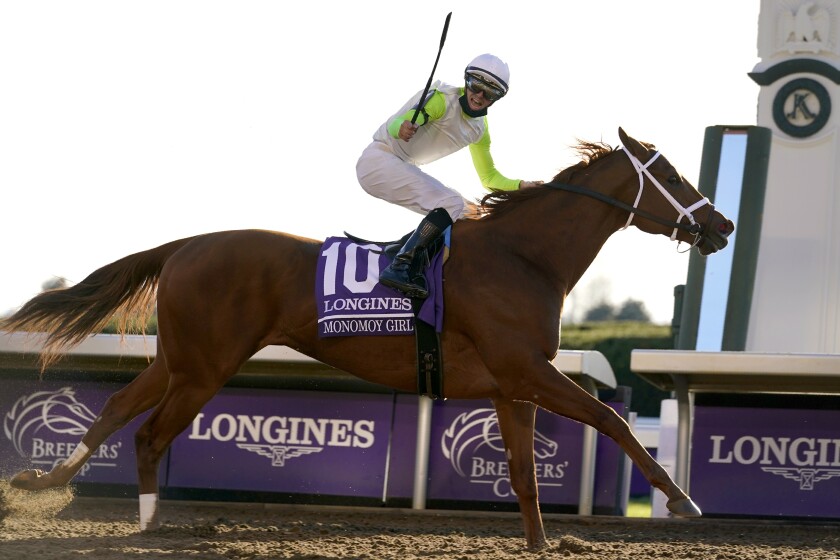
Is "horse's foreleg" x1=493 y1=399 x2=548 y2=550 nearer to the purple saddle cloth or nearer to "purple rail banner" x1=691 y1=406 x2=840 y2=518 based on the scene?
the purple saddle cloth

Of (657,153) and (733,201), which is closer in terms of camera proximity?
(657,153)

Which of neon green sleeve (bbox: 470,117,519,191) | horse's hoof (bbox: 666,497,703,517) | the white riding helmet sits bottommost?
horse's hoof (bbox: 666,497,703,517)

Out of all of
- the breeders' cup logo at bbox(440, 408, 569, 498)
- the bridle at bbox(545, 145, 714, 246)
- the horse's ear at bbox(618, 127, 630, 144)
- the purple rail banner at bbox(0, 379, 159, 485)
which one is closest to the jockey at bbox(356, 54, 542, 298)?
the bridle at bbox(545, 145, 714, 246)

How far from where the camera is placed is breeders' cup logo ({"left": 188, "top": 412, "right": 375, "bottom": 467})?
8156mm

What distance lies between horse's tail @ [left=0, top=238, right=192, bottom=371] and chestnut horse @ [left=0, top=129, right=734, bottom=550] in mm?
341

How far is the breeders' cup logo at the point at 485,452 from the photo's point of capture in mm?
8000

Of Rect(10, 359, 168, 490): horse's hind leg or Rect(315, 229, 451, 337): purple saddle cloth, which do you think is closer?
Rect(315, 229, 451, 337): purple saddle cloth

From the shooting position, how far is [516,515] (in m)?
7.79

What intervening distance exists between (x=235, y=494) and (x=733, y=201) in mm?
6603

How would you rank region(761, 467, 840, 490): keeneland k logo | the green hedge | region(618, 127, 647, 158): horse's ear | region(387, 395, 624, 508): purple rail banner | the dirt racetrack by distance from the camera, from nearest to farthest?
1. the dirt racetrack
2. region(618, 127, 647, 158): horse's ear
3. region(761, 467, 840, 490): keeneland k logo
4. region(387, 395, 624, 508): purple rail banner
5. the green hedge

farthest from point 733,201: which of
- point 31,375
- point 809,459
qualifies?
point 31,375

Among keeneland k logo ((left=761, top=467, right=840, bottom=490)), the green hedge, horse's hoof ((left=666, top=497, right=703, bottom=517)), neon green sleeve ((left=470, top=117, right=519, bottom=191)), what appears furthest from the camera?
the green hedge

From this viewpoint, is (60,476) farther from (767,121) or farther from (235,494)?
(767,121)

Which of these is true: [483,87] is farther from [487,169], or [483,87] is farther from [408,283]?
[408,283]
